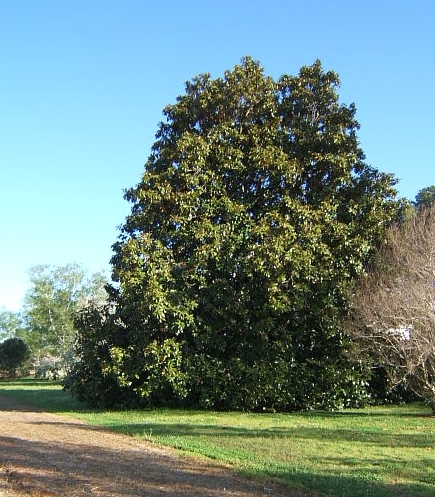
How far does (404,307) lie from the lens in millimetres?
15859

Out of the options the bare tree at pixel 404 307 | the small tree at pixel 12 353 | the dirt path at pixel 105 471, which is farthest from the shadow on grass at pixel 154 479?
the small tree at pixel 12 353

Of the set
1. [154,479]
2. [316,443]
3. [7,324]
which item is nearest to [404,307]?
[316,443]

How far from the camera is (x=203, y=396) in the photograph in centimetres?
1886

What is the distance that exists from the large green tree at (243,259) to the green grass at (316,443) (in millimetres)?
1377

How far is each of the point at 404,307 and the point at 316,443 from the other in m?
6.14

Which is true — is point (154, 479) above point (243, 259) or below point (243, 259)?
below

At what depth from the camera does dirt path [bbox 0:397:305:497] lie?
22.9 feet

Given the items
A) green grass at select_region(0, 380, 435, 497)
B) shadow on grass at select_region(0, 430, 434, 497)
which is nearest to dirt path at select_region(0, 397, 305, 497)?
shadow on grass at select_region(0, 430, 434, 497)

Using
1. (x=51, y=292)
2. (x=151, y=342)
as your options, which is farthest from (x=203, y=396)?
(x=51, y=292)

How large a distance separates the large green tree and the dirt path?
6447 mm

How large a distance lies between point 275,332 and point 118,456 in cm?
1032

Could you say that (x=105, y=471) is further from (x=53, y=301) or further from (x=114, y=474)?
(x=53, y=301)

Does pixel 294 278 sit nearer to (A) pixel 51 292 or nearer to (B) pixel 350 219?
(B) pixel 350 219

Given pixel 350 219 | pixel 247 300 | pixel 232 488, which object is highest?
pixel 350 219
